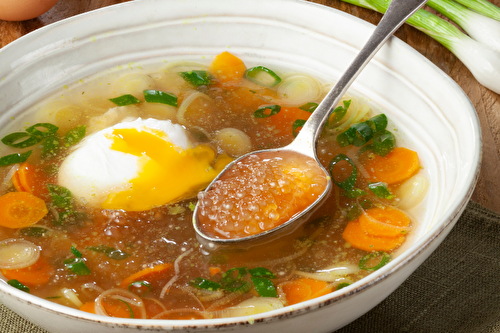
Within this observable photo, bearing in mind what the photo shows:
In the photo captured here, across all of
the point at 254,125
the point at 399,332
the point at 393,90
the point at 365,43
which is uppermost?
the point at 365,43

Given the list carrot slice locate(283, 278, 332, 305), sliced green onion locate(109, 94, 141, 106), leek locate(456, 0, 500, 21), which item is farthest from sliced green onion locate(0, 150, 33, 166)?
leek locate(456, 0, 500, 21)

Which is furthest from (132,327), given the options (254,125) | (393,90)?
(393,90)

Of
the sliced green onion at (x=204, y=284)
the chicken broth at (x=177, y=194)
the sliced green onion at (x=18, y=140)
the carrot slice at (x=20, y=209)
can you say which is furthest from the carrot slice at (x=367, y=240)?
the sliced green onion at (x=18, y=140)

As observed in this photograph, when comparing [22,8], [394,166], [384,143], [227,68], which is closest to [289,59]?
[227,68]

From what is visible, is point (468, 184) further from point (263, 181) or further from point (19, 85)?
point (19, 85)

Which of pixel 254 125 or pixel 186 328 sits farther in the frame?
pixel 254 125

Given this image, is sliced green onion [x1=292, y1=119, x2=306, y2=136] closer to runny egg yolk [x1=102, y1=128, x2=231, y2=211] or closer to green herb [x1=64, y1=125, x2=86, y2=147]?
runny egg yolk [x1=102, y1=128, x2=231, y2=211]
